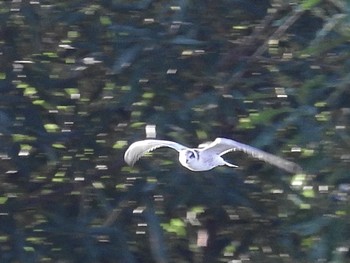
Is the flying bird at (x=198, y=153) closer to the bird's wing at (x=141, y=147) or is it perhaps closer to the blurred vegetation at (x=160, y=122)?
the bird's wing at (x=141, y=147)

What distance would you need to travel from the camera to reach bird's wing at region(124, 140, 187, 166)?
11.4 ft

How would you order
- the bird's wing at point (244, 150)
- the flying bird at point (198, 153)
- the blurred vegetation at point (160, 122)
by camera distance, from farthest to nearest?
the blurred vegetation at point (160, 122)
the flying bird at point (198, 153)
the bird's wing at point (244, 150)

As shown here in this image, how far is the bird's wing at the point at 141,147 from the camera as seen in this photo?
3.47 metres

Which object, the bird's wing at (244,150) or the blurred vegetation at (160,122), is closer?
the bird's wing at (244,150)

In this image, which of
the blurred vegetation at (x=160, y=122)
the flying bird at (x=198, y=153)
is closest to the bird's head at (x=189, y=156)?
the flying bird at (x=198, y=153)

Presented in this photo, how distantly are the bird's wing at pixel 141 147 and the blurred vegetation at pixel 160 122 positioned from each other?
0.72 feet

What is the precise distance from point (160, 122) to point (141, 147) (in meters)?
0.34

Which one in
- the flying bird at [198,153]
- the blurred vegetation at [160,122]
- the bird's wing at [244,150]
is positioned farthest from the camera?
the blurred vegetation at [160,122]

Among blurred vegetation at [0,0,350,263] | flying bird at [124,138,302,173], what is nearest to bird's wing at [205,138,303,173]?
flying bird at [124,138,302,173]

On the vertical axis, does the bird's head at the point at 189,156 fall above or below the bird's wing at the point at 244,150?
below

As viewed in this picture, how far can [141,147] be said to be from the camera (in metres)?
3.60

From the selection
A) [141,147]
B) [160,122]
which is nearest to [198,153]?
[141,147]

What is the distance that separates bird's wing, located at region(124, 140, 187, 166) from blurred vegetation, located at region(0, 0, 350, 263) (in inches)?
8.6

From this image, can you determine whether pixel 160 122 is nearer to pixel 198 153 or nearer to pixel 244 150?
pixel 198 153
